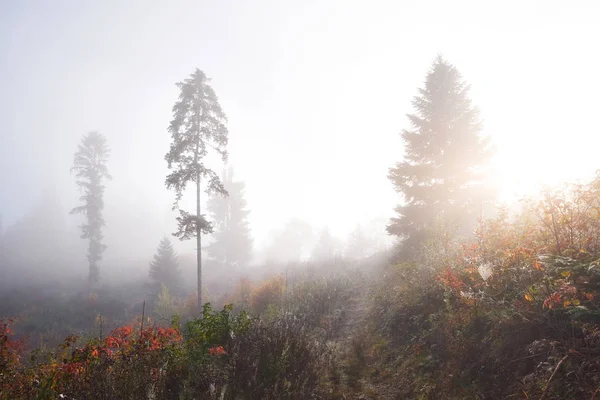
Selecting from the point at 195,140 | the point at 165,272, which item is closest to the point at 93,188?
the point at 165,272

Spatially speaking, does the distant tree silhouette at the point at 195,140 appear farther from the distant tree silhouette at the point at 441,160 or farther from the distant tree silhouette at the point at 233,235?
the distant tree silhouette at the point at 233,235

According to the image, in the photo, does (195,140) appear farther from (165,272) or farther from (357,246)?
(357,246)

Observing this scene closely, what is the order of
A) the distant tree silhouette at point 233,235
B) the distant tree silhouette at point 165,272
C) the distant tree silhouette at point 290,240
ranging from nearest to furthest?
the distant tree silhouette at point 165,272 → the distant tree silhouette at point 233,235 → the distant tree silhouette at point 290,240

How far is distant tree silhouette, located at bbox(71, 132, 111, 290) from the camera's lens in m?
34.1

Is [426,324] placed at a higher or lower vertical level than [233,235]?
lower

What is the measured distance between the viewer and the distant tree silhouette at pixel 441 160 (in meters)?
15.9

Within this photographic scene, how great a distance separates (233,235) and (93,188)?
18.4 metres

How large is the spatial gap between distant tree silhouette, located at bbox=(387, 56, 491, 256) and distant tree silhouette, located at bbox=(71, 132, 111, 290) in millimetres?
33905

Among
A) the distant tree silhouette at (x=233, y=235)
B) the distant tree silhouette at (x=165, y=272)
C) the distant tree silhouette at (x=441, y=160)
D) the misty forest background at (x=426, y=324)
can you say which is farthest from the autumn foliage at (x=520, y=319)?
the distant tree silhouette at (x=233, y=235)

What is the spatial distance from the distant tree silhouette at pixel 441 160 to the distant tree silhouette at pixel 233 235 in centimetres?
3086

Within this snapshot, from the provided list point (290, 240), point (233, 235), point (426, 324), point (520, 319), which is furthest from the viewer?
point (290, 240)

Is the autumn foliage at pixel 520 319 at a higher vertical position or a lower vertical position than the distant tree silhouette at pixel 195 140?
lower

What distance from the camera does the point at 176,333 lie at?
18.8 ft

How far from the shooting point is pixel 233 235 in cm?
4400
